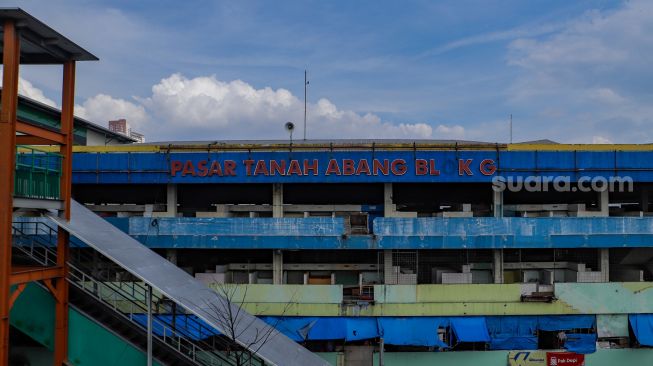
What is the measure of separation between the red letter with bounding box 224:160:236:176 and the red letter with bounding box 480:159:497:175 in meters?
12.1

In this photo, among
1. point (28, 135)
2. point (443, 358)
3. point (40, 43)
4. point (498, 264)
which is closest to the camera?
point (40, 43)

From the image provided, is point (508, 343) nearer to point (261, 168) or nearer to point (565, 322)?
point (565, 322)

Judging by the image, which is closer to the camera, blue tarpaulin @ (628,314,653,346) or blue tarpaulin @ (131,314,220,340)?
blue tarpaulin @ (131,314,220,340)

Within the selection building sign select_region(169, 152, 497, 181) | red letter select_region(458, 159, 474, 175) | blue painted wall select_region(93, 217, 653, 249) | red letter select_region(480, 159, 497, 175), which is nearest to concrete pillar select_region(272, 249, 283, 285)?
blue painted wall select_region(93, 217, 653, 249)

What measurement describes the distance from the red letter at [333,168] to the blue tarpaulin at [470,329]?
879 centimetres

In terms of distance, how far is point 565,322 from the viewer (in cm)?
2069

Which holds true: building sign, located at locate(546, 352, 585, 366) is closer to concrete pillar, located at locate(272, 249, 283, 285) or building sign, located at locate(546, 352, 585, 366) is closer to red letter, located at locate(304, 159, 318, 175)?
concrete pillar, located at locate(272, 249, 283, 285)

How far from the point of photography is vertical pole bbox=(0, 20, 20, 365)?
34.6 ft

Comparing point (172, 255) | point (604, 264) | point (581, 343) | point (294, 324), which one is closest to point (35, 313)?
point (172, 255)

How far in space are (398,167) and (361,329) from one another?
777 cm

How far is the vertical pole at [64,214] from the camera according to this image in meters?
12.7

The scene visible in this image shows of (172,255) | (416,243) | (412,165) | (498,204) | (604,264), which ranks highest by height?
(412,165)

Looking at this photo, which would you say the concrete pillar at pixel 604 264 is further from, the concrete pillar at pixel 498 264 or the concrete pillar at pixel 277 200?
the concrete pillar at pixel 277 200

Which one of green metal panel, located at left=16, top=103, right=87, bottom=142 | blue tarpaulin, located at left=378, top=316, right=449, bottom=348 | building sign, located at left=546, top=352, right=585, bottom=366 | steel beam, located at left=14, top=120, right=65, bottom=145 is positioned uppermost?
green metal panel, located at left=16, top=103, right=87, bottom=142
